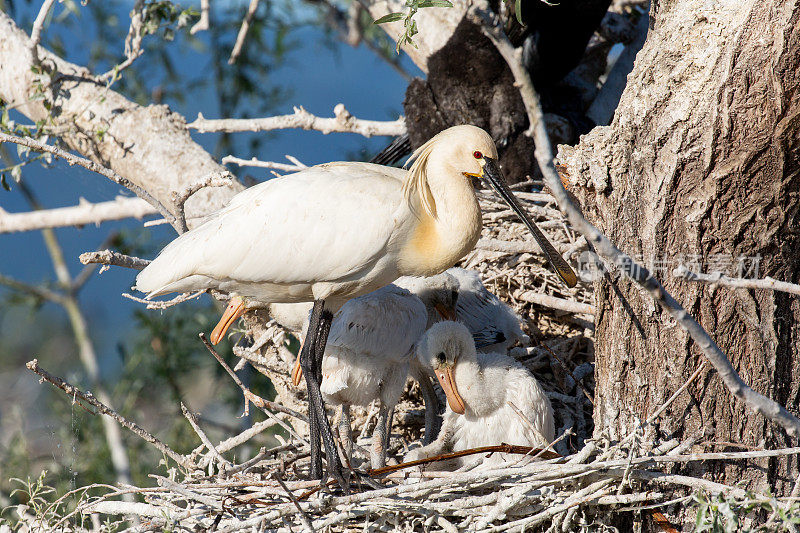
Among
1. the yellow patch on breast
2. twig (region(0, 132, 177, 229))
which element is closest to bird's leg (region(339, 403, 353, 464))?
the yellow patch on breast

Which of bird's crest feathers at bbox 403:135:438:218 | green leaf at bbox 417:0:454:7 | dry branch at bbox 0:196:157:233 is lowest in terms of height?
bird's crest feathers at bbox 403:135:438:218

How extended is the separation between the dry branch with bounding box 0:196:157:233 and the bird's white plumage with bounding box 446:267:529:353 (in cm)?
200

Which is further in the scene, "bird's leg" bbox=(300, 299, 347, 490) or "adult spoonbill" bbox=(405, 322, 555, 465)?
"adult spoonbill" bbox=(405, 322, 555, 465)

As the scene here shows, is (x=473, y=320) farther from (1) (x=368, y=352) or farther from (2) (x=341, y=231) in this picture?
(2) (x=341, y=231)

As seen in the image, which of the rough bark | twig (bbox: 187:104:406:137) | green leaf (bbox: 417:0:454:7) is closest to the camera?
green leaf (bbox: 417:0:454:7)

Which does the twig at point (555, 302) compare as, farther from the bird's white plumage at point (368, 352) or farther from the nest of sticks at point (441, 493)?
the bird's white plumage at point (368, 352)

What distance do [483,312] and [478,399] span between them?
0.72 metres

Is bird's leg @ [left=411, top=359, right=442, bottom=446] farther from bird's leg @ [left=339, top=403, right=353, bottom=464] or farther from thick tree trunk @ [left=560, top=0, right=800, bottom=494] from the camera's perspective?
thick tree trunk @ [left=560, top=0, right=800, bottom=494]

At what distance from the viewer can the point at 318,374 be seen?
284 centimetres

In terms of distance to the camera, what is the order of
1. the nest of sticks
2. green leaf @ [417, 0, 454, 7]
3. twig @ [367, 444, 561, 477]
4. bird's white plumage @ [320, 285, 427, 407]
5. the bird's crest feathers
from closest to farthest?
1. the nest of sticks
2. green leaf @ [417, 0, 454, 7]
3. twig @ [367, 444, 561, 477]
4. the bird's crest feathers
5. bird's white plumage @ [320, 285, 427, 407]

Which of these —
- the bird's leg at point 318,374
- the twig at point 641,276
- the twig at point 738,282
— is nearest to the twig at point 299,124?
the bird's leg at point 318,374

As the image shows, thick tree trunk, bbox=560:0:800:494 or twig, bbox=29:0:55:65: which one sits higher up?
twig, bbox=29:0:55:65

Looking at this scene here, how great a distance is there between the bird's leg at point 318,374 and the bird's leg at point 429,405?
2.07ft

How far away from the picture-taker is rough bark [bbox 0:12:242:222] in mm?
4117
